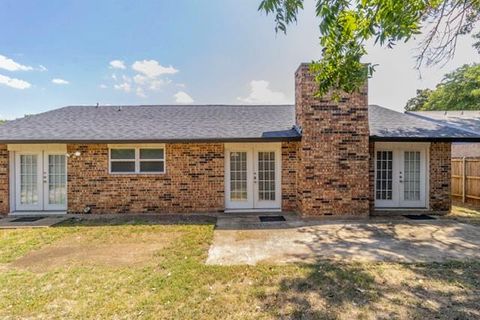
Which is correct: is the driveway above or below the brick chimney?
below

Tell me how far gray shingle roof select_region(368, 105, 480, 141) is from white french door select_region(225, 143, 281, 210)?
339cm

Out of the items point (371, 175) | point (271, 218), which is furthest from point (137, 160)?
point (371, 175)

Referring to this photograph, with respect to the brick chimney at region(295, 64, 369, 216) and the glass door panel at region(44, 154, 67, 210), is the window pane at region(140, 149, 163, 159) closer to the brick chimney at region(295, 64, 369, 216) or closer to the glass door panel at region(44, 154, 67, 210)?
the glass door panel at region(44, 154, 67, 210)

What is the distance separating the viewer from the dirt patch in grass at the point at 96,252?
5242 millimetres

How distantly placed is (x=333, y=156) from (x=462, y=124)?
11545 millimetres

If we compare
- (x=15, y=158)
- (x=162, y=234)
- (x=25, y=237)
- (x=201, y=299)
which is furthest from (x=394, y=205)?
(x=15, y=158)

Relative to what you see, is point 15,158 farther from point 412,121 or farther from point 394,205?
point 412,121

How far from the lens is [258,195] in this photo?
9906 millimetres

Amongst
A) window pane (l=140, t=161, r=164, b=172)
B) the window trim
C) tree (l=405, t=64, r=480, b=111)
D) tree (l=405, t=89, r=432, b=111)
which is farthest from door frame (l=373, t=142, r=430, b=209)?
tree (l=405, t=89, r=432, b=111)

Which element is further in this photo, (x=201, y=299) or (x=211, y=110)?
(x=211, y=110)

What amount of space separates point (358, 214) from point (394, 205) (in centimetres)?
204

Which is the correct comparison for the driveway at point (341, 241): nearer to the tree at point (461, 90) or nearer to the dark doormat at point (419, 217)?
the dark doormat at point (419, 217)

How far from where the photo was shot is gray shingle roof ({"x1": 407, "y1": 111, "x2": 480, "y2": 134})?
14.9 meters

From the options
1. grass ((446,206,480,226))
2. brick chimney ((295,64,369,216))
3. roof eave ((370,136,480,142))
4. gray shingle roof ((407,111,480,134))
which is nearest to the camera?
grass ((446,206,480,226))
